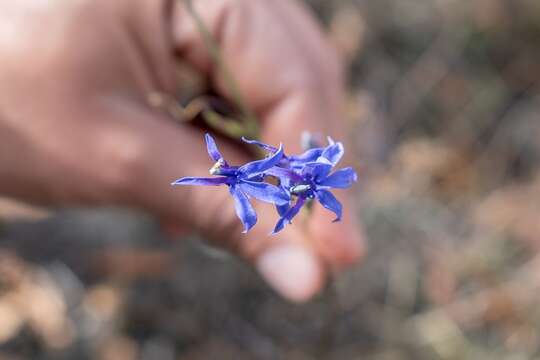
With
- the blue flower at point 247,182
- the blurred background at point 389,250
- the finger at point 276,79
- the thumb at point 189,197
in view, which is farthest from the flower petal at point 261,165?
the blurred background at point 389,250

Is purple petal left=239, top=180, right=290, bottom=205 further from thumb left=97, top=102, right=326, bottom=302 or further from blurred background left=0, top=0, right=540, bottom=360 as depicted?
blurred background left=0, top=0, right=540, bottom=360

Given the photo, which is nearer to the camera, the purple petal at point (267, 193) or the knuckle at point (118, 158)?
the purple petal at point (267, 193)

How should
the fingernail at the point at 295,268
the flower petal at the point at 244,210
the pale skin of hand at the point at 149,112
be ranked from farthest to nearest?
1. the fingernail at the point at 295,268
2. the pale skin of hand at the point at 149,112
3. the flower petal at the point at 244,210

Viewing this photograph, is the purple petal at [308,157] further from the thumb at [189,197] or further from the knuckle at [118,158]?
the knuckle at [118,158]

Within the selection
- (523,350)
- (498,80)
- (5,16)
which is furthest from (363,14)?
(5,16)

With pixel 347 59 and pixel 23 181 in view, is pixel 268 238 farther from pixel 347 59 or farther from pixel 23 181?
pixel 347 59

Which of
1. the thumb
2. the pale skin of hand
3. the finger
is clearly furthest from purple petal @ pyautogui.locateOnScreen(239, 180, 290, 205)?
the finger

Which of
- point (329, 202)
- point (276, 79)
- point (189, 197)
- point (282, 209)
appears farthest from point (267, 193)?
point (276, 79)

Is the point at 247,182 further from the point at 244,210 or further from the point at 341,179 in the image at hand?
the point at 341,179
